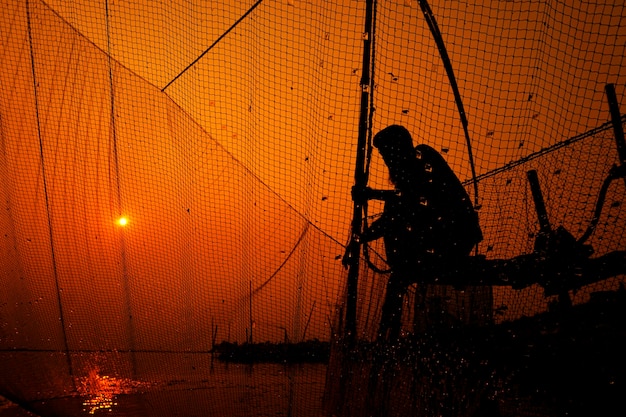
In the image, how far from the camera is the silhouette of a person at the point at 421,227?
2773 mm

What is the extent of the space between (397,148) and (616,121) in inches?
52.9

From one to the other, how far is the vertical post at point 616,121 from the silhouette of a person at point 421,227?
0.92 meters

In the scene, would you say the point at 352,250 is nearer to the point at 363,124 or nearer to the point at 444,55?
the point at 363,124

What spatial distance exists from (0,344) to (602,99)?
6380 millimetres

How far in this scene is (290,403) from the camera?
3.19m

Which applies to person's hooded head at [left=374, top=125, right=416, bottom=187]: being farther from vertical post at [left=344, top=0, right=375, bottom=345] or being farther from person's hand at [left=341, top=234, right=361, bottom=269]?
person's hand at [left=341, top=234, right=361, bottom=269]

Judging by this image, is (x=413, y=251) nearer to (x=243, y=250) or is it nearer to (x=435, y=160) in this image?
(x=435, y=160)

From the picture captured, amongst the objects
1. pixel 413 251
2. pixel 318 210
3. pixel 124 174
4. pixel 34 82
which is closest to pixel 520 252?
pixel 413 251

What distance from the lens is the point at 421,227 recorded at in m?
2.79

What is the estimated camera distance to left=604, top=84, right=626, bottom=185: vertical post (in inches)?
104

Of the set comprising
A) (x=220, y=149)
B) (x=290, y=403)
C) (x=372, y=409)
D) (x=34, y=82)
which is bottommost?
(x=290, y=403)

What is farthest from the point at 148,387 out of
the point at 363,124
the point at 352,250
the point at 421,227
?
the point at 363,124


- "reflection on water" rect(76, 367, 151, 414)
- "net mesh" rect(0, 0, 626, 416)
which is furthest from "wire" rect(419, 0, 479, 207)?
"reflection on water" rect(76, 367, 151, 414)

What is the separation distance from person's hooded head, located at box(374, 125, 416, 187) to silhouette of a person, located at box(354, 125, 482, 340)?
3cm
